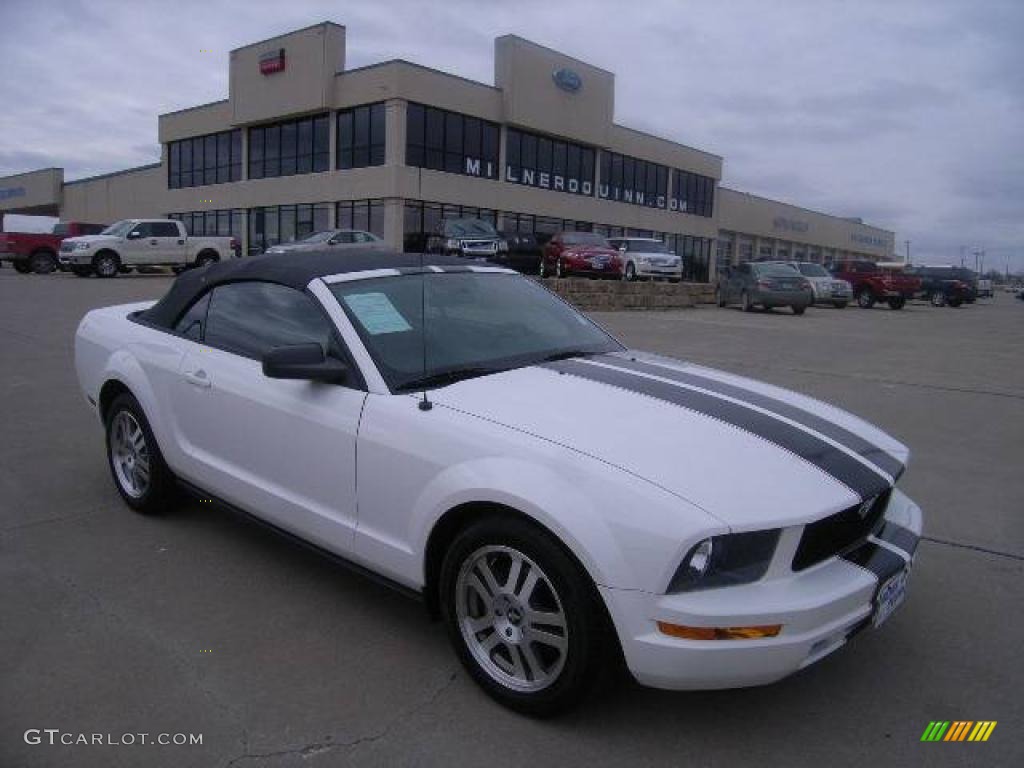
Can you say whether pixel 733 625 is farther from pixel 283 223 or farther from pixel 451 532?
pixel 283 223

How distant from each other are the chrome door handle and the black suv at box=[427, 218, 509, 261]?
792 inches

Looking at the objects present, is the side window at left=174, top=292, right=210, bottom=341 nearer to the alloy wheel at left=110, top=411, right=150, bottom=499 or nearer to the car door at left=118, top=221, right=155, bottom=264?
the alloy wheel at left=110, top=411, right=150, bottom=499

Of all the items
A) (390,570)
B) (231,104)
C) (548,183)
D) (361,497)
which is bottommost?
(390,570)

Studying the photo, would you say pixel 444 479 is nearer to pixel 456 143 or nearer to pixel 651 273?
pixel 651 273

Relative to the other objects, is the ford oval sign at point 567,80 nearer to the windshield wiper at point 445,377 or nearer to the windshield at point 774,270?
the windshield at point 774,270

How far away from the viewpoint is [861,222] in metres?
89.8

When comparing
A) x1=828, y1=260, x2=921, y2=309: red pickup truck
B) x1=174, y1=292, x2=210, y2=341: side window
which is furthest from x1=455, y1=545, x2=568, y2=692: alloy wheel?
Answer: x1=828, y1=260, x2=921, y2=309: red pickup truck

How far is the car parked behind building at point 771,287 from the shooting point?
78.5 ft

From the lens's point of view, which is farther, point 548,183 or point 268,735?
point 548,183

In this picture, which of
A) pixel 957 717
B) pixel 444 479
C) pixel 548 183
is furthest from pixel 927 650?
pixel 548 183

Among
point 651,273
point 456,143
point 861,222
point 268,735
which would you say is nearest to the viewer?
point 268,735

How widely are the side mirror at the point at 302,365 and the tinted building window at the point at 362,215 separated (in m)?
33.1

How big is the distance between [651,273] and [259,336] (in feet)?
74.4

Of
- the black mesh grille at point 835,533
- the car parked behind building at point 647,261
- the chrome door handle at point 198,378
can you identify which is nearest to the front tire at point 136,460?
the chrome door handle at point 198,378
